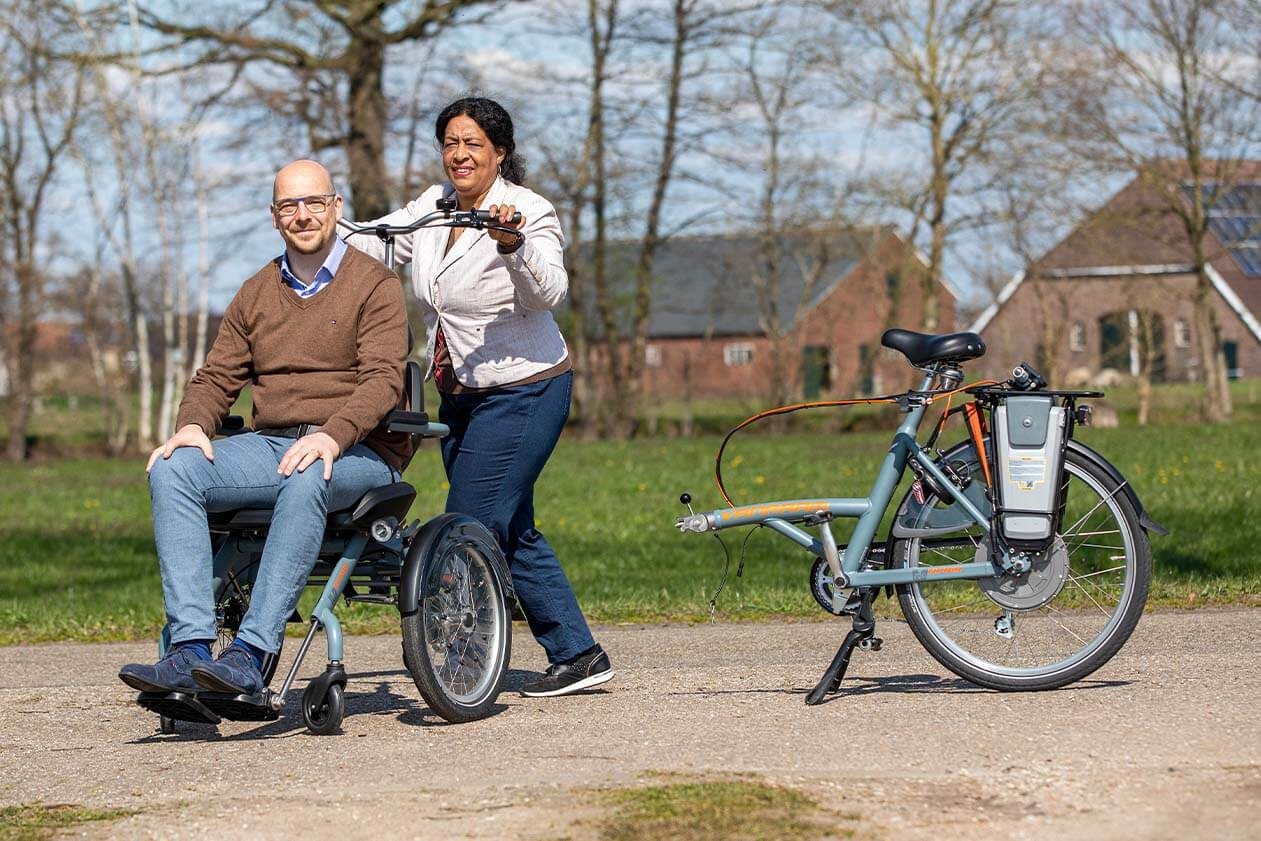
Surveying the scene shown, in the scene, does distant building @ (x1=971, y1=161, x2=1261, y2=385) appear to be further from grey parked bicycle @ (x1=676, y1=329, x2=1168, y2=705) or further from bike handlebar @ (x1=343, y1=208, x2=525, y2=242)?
bike handlebar @ (x1=343, y1=208, x2=525, y2=242)

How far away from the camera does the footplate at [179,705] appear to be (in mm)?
4754

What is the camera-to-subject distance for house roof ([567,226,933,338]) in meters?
37.8

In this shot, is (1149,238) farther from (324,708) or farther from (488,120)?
(324,708)

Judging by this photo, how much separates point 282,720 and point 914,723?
1982mm

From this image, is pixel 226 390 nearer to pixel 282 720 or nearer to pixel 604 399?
pixel 282 720

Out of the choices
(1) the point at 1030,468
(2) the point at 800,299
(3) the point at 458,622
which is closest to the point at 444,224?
(3) the point at 458,622

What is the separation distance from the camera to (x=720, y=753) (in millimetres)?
4434

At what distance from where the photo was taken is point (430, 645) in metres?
5.26

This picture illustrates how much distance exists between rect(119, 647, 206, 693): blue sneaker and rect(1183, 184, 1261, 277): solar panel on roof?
3451 cm

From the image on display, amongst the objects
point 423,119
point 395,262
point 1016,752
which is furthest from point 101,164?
point 1016,752

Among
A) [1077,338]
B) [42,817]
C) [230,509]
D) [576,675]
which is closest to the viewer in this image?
[42,817]

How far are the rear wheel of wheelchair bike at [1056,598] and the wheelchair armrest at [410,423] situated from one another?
148cm

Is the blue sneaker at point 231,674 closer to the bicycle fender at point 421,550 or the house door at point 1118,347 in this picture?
the bicycle fender at point 421,550

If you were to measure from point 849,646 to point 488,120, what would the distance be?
1955mm
